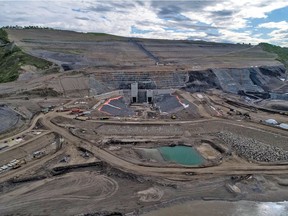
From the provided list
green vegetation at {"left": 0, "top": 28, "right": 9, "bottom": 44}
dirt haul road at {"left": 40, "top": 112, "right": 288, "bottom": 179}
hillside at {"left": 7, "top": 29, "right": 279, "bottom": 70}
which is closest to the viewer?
dirt haul road at {"left": 40, "top": 112, "right": 288, "bottom": 179}

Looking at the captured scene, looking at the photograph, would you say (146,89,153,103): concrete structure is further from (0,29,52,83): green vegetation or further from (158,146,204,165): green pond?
(158,146,204,165): green pond

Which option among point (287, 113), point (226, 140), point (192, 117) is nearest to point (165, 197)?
point (226, 140)

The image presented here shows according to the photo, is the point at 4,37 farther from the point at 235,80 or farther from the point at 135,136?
the point at 135,136

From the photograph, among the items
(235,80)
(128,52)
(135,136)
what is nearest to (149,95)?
(135,136)

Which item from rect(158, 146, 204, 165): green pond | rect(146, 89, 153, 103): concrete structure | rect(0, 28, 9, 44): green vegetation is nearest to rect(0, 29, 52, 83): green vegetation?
rect(0, 28, 9, 44): green vegetation

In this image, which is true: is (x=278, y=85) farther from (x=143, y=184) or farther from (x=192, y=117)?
(x=143, y=184)

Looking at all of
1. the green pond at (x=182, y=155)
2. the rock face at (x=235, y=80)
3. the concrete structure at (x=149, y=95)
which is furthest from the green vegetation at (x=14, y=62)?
the green pond at (x=182, y=155)

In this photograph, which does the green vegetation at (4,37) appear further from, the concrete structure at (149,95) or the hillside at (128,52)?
the concrete structure at (149,95)
